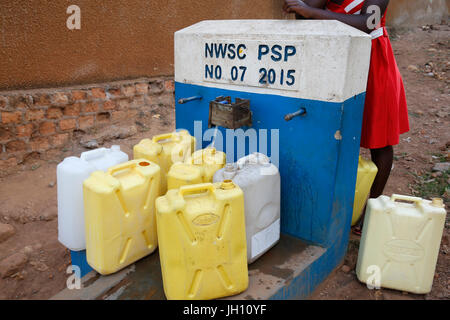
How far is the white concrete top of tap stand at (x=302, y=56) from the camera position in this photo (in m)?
1.89

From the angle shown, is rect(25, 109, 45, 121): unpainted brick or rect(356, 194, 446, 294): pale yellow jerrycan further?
rect(25, 109, 45, 121): unpainted brick

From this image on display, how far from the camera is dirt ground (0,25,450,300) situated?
2264mm

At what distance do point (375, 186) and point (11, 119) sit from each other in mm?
3331

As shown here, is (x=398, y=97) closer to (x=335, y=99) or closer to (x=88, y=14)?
(x=335, y=99)

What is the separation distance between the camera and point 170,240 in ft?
5.21

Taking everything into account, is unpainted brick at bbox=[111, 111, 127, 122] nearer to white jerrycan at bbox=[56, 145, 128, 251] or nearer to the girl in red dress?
white jerrycan at bbox=[56, 145, 128, 251]

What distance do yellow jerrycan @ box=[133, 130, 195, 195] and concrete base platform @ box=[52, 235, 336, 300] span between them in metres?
0.54

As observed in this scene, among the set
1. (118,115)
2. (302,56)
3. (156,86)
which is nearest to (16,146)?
(118,115)

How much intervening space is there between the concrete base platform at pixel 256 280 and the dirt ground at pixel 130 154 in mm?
229

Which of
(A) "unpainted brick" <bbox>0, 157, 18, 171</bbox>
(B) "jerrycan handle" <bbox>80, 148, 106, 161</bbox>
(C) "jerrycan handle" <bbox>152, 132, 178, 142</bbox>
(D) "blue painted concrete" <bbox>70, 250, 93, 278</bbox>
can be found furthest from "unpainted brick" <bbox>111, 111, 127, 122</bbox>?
(D) "blue painted concrete" <bbox>70, 250, 93, 278</bbox>

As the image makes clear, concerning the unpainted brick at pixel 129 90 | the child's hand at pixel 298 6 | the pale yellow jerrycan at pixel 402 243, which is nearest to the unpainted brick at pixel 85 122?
the unpainted brick at pixel 129 90

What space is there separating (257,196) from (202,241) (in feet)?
1.31

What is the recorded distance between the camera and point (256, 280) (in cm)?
185
